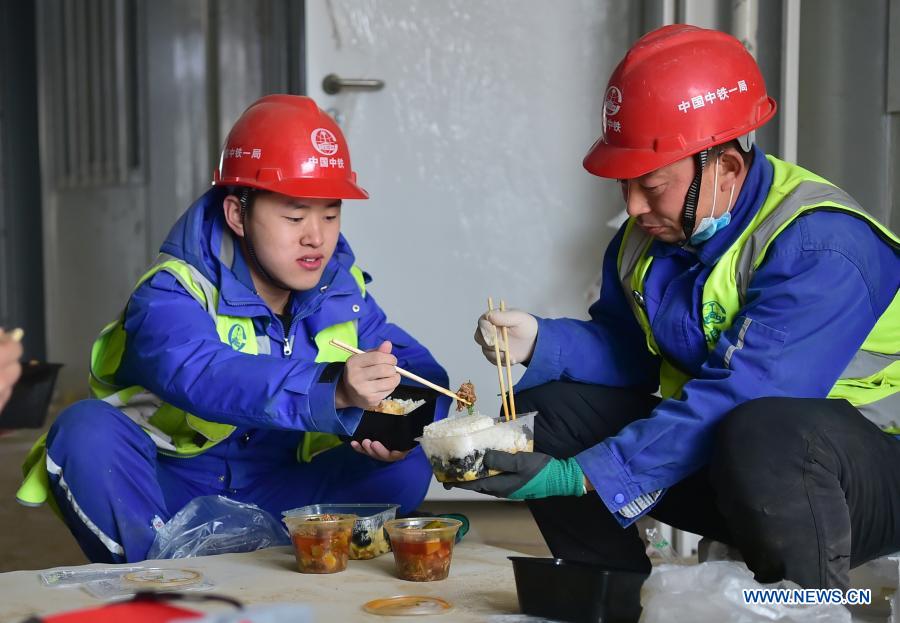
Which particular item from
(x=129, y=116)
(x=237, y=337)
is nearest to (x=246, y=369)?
(x=237, y=337)

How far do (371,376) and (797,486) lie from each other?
2.91 feet

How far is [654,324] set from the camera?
2172mm

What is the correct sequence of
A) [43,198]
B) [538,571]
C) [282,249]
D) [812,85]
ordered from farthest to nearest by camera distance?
1. [43,198]
2. [812,85]
3. [282,249]
4. [538,571]

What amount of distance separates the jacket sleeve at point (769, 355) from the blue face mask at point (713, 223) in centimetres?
15

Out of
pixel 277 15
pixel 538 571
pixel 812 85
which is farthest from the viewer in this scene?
pixel 277 15

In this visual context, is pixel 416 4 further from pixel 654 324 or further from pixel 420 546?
pixel 420 546

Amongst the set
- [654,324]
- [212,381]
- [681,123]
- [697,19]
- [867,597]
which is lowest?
[867,597]

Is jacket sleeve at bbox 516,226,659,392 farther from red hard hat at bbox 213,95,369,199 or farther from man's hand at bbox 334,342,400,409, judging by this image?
red hard hat at bbox 213,95,369,199

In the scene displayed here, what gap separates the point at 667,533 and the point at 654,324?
1.35m

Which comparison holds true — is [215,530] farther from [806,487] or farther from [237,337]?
[806,487]

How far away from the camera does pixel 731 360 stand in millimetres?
1882

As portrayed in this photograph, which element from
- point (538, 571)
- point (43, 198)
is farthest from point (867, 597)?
point (43, 198)

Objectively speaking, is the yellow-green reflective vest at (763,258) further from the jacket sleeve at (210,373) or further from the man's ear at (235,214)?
the man's ear at (235,214)

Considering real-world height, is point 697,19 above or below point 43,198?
above
